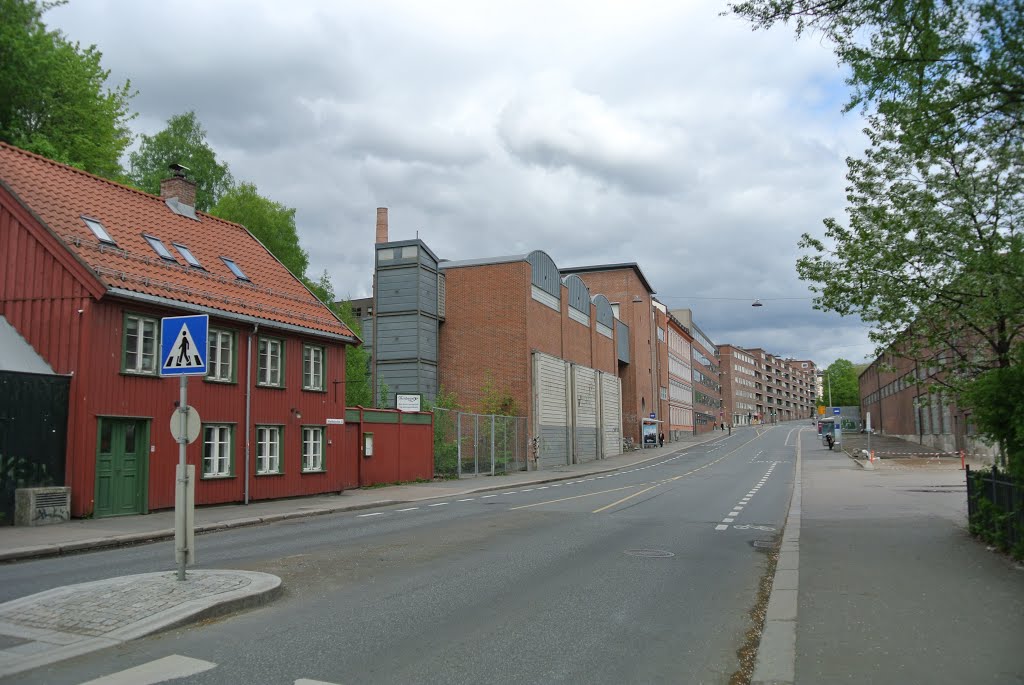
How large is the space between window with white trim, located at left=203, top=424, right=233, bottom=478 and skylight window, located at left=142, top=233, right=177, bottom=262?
4551mm

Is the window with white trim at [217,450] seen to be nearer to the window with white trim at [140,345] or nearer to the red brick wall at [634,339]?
the window with white trim at [140,345]

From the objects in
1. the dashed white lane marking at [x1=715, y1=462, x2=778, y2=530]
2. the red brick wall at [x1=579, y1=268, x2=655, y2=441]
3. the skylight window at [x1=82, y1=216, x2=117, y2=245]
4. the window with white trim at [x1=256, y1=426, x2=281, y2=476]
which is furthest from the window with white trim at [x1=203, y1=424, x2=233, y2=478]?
the red brick wall at [x1=579, y1=268, x2=655, y2=441]

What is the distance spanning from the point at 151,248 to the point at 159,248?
380 millimetres

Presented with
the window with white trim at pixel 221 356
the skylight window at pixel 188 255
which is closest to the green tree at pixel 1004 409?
the window with white trim at pixel 221 356

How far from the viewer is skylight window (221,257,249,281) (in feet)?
77.8

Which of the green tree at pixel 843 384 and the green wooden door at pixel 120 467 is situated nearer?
the green wooden door at pixel 120 467

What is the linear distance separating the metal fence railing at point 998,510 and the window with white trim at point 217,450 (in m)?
16.7

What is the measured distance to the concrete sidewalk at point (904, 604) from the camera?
18.4ft

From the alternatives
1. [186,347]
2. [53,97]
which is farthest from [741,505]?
[53,97]

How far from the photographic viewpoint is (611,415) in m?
59.6

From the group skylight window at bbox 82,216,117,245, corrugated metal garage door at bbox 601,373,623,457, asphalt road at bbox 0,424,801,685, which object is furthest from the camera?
corrugated metal garage door at bbox 601,373,623,457

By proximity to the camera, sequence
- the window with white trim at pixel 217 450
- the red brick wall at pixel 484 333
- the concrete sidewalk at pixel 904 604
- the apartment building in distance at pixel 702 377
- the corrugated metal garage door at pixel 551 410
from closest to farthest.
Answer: the concrete sidewalk at pixel 904 604 < the window with white trim at pixel 217 450 < the red brick wall at pixel 484 333 < the corrugated metal garage door at pixel 551 410 < the apartment building in distance at pixel 702 377

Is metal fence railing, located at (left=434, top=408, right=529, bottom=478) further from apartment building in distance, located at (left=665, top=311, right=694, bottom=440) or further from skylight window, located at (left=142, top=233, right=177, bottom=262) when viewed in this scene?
apartment building in distance, located at (left=665, top=311, right=694, bottom=440)

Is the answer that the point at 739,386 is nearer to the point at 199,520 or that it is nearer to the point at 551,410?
the point at 551,410
